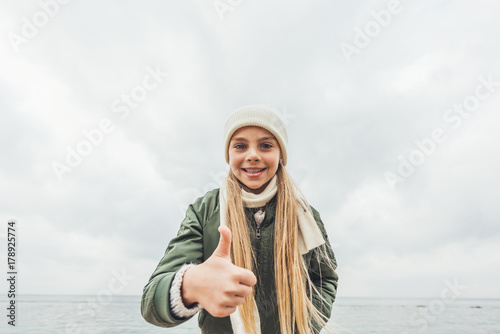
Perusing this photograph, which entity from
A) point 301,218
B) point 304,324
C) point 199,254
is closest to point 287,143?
point 301,218

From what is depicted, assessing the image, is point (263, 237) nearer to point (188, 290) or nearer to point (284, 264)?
point (284, 264)

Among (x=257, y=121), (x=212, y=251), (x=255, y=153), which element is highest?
(x=257, y=121)

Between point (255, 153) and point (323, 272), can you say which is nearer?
point (255, 153)

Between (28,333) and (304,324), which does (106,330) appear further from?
(304,324)

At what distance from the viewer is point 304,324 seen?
1747mm

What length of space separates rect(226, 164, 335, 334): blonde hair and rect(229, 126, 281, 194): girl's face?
0.10 m

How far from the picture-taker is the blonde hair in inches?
68.6

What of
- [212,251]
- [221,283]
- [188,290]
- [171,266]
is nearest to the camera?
[221,283]

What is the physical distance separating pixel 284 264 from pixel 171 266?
0.63 meters

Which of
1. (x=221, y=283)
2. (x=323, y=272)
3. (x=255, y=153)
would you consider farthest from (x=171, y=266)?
(x=323, y=272)

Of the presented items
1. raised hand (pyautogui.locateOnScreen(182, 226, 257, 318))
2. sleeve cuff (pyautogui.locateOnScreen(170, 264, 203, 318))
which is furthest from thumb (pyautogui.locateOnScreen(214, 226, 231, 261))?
sleeve cuff (pyautogui.locateOnScreen(170, 264, 203, 318))

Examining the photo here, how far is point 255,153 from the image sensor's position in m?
1.89

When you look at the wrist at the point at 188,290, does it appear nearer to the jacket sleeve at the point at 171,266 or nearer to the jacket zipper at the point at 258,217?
the jacket sleeve at the point at 171,266

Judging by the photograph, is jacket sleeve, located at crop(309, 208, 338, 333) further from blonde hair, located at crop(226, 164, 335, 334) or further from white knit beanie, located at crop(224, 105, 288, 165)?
white knit beanie, located at crop(224, 105, 288, 165)
